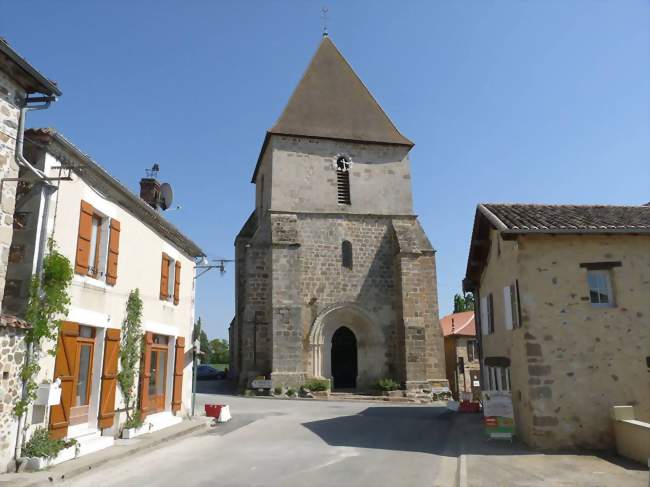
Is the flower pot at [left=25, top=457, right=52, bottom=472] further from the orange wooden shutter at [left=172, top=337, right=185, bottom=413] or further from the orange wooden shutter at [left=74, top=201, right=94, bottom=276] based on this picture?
the orange wooden shutter at [left=172, top=337, right=185, bottom=413]

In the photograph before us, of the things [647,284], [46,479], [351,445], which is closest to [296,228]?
[351,445]

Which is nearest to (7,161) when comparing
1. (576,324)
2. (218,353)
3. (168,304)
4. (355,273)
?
(168,304)

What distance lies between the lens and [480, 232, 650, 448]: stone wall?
374 inches

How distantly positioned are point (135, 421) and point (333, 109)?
58.9 ft

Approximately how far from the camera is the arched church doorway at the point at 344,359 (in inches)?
861

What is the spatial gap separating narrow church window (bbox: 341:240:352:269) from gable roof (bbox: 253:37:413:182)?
194 inches

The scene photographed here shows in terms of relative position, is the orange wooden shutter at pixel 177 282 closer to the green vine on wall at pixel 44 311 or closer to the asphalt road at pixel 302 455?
the asphalt road at pixel 302 455

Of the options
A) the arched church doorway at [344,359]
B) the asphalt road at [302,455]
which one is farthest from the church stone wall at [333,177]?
the asphalt road at [302,455]

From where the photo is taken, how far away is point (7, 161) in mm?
7531

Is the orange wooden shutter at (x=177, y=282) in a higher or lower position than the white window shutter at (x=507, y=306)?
higher

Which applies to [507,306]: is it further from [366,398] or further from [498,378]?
[366,398]

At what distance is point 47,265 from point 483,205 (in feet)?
30.0

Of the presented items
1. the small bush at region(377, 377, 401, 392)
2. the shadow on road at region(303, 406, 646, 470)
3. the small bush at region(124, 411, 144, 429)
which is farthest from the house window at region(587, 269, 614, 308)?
the small bush at region(377, 377, 401, 392)

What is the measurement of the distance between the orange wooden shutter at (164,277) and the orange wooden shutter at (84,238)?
12.0 feet
